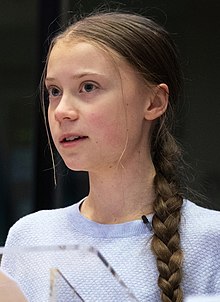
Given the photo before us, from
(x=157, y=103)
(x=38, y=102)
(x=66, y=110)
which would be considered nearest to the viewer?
(x=66, y=110)

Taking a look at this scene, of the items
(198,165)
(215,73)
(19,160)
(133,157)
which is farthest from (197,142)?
(133,157)

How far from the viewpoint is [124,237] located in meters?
1.02

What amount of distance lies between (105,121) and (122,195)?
13 cm

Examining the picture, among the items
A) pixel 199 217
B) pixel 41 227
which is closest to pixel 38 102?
pixel 41 227

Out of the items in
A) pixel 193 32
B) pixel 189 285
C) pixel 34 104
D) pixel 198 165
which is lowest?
pixel 198 165

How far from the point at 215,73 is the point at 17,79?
745 mm

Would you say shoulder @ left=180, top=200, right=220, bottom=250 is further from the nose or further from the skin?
the nose

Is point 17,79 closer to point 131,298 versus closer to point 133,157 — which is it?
point 133,157

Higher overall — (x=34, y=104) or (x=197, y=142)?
(x=34, y=104)

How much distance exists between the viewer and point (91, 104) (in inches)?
38.2

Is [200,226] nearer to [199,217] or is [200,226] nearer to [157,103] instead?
[199,217]

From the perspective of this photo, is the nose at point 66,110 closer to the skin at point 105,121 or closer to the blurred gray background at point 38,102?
the skin at point 105,121

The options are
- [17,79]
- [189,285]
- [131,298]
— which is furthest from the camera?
[17,79]

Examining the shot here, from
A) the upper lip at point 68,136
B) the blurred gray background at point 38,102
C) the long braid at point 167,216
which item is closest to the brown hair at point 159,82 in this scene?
the long braid at point 167,216
